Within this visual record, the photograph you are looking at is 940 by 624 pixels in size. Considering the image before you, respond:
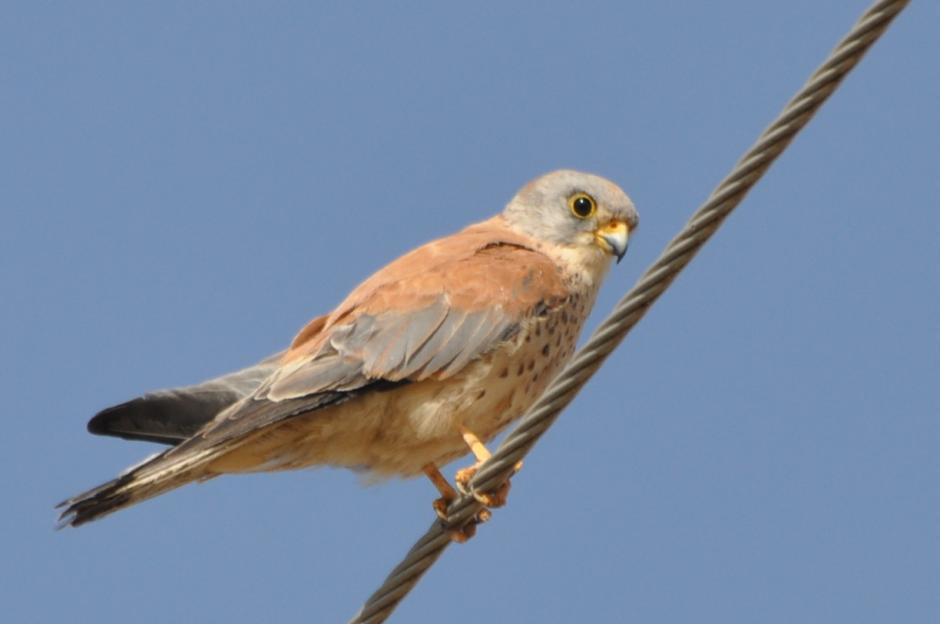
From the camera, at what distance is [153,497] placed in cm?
431

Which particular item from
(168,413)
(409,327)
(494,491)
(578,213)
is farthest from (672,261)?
(578,213)

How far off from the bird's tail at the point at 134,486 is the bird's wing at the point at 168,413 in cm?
32

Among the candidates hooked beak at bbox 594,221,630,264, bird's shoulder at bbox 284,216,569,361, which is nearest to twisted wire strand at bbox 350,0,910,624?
bird's shoulder at bbox 284,216,569,361

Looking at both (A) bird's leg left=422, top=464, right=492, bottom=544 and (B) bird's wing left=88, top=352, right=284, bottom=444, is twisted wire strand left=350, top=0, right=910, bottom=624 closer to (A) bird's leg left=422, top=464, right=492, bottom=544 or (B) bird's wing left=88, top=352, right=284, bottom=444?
(A) bird's leg left=422, top=464, right=492, bottom=544

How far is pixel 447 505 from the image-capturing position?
4.54 m

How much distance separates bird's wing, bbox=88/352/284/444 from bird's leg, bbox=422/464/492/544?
0.66m

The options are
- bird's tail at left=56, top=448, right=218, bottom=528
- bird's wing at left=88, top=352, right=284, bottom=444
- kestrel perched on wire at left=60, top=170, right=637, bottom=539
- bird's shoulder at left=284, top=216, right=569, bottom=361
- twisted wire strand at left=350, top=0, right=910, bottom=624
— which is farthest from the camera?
bird's shoulder at left=284, top=216, right=569, bottom=361

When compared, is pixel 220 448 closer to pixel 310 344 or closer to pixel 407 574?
pixel 310 344

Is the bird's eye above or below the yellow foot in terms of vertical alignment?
above

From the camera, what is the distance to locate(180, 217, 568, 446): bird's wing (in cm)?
439

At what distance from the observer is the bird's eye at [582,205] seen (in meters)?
5.43

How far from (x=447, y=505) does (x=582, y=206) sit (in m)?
1.47

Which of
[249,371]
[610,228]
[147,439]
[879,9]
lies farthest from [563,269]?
[879,9]

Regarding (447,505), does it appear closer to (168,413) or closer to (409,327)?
(409,327)
